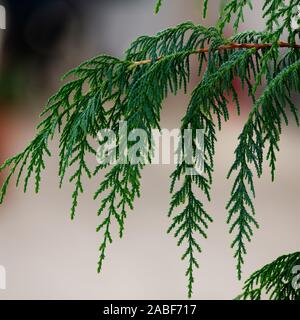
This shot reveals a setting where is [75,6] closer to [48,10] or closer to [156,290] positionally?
[48,10]

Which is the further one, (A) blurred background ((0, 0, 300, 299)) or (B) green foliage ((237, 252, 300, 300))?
(A) blurred background ((0, 0, 300, 299))

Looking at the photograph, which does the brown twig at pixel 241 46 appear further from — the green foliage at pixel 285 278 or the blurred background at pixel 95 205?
the blurred background at pixel 95 205

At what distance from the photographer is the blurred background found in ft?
11.7

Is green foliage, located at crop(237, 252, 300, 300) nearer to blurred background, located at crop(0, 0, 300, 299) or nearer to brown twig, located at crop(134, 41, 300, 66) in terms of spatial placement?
brown twig, located at crop(134, 41, 300, 66)

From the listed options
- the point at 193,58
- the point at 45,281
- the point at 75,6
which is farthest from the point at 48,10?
the point at 45,281

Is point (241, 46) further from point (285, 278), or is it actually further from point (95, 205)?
point (95, 205)

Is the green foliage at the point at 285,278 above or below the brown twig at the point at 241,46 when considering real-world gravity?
below

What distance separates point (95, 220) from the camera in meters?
3.84

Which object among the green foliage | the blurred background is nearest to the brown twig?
the green foliage

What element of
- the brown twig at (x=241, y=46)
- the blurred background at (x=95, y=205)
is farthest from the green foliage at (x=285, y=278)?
the blurred background at (x=95, y=205)

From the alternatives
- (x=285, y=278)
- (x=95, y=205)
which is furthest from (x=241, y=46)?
(x=95, y=205)

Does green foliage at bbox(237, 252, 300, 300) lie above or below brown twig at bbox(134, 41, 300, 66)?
below

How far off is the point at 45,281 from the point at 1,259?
331mm

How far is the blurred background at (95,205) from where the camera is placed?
11.7 ft
